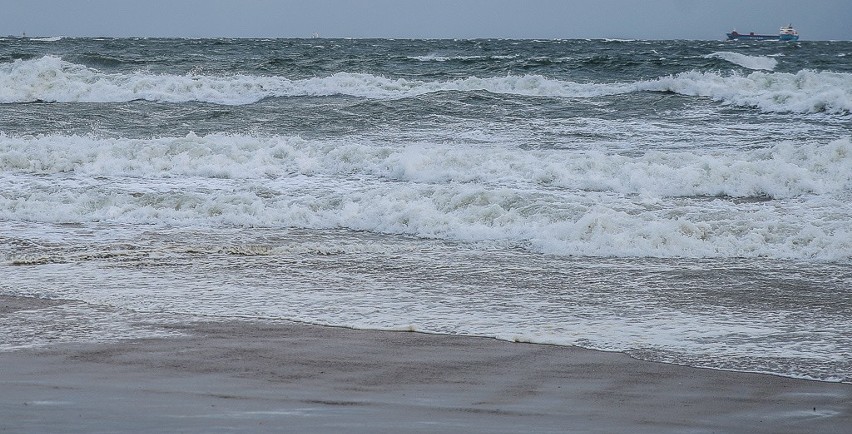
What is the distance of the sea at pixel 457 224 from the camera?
18.1ft

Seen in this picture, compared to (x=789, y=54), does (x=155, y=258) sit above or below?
below

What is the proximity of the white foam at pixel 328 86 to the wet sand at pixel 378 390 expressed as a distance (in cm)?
1683

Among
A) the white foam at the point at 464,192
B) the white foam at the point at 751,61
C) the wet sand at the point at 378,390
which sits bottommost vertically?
the wet sand at the point at 378,390

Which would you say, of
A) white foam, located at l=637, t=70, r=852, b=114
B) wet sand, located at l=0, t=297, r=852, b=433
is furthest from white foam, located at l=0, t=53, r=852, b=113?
wet sand, located at l=0, t=297, r=852, b=433

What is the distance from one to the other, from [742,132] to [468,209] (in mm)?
8227

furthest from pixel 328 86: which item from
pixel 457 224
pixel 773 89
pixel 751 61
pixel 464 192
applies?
pixel 457 224

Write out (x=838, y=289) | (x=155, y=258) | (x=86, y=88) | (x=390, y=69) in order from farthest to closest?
(x=390, y=69), (x=86, y=88), (x=155, y=258), (x=838, y=289)

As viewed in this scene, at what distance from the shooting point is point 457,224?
29.0 feet

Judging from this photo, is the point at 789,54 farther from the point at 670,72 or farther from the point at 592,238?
the point at 592,238

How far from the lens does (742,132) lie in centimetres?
1566

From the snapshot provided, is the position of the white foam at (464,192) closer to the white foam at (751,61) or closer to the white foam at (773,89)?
the white foam at (773,89)

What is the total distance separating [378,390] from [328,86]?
66.8 feet

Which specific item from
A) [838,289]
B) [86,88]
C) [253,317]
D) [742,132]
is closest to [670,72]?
[742,132]

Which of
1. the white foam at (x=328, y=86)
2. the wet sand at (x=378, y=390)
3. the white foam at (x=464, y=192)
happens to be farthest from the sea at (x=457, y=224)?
the white foam at (x=328, y=86)
